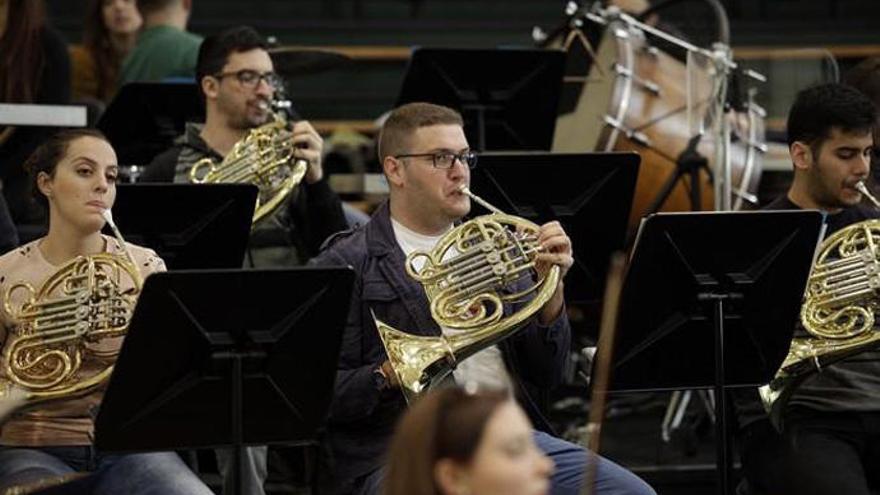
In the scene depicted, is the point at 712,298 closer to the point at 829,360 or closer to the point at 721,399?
the point at 721,399

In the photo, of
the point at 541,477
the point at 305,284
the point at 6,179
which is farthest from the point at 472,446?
the point at 6,179

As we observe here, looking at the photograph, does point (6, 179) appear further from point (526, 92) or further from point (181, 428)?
point (181, 428)

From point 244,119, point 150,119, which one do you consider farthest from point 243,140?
point 150,119

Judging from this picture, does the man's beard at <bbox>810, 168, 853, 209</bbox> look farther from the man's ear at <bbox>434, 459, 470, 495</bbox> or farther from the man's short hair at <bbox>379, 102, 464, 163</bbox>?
the man's ear at <bbox>434, 459, 470, 495</bbox>

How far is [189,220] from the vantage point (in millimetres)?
6012

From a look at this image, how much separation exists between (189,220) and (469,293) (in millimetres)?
1108

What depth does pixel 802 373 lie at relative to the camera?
568 centimetres

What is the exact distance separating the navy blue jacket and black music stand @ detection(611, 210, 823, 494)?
35 cm

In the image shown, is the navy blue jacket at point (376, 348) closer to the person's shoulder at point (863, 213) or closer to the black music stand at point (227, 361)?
the black music stand at point (227, 361)

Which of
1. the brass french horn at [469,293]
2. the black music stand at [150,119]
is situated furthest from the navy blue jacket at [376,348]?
the black music stand at [150,119]

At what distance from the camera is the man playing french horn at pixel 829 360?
5625 mm

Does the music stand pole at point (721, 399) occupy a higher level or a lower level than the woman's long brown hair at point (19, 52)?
lower

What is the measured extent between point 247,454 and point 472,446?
245 cm

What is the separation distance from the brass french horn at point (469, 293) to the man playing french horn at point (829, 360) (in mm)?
903
